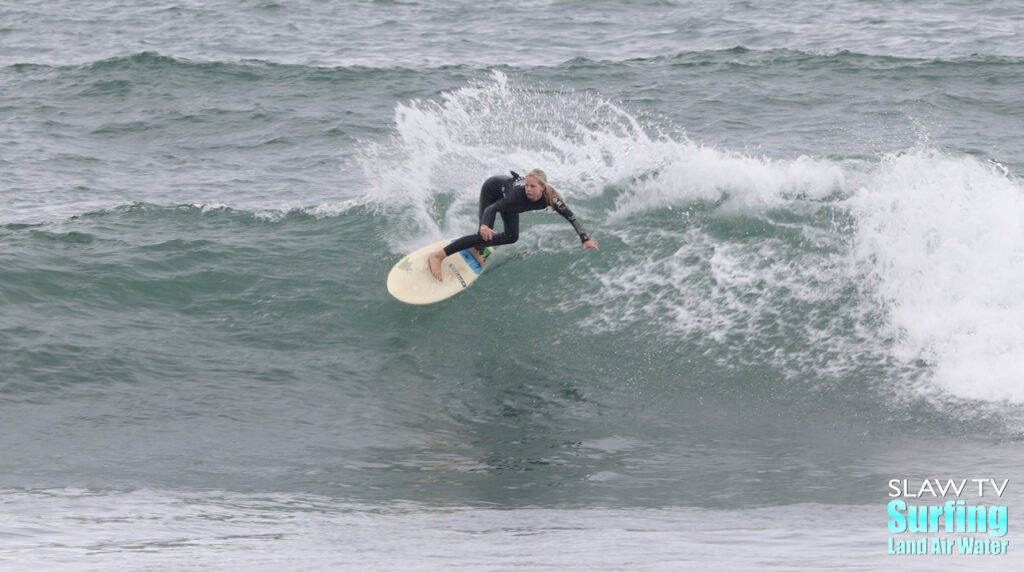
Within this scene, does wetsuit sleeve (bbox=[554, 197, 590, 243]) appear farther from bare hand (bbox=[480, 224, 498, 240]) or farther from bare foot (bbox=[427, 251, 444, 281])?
bare foot (bbox=[427, 251, 444, 281])

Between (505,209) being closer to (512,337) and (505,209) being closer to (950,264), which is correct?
(512,337)

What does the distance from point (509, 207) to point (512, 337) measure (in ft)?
4.48

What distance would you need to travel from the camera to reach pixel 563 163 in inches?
602

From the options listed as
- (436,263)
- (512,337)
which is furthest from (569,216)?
(436,263)

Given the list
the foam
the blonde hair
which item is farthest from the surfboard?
the foam

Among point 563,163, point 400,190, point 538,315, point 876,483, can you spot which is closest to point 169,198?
point 400,190

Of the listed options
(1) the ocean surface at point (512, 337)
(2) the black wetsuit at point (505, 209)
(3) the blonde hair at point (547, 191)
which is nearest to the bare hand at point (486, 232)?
(2) the black wetsuit at point (505, 209)

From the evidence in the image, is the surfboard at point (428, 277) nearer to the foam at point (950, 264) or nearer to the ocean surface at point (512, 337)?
the ocean surface at point (512, 337)

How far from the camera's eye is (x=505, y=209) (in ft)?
38.1

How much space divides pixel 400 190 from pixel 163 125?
7065 mm

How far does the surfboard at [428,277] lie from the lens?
39.9 ft

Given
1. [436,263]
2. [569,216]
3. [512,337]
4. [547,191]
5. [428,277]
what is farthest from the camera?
[428,277]

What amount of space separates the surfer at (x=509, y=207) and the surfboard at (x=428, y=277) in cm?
21

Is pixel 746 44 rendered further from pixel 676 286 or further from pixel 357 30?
pixel 676 286
